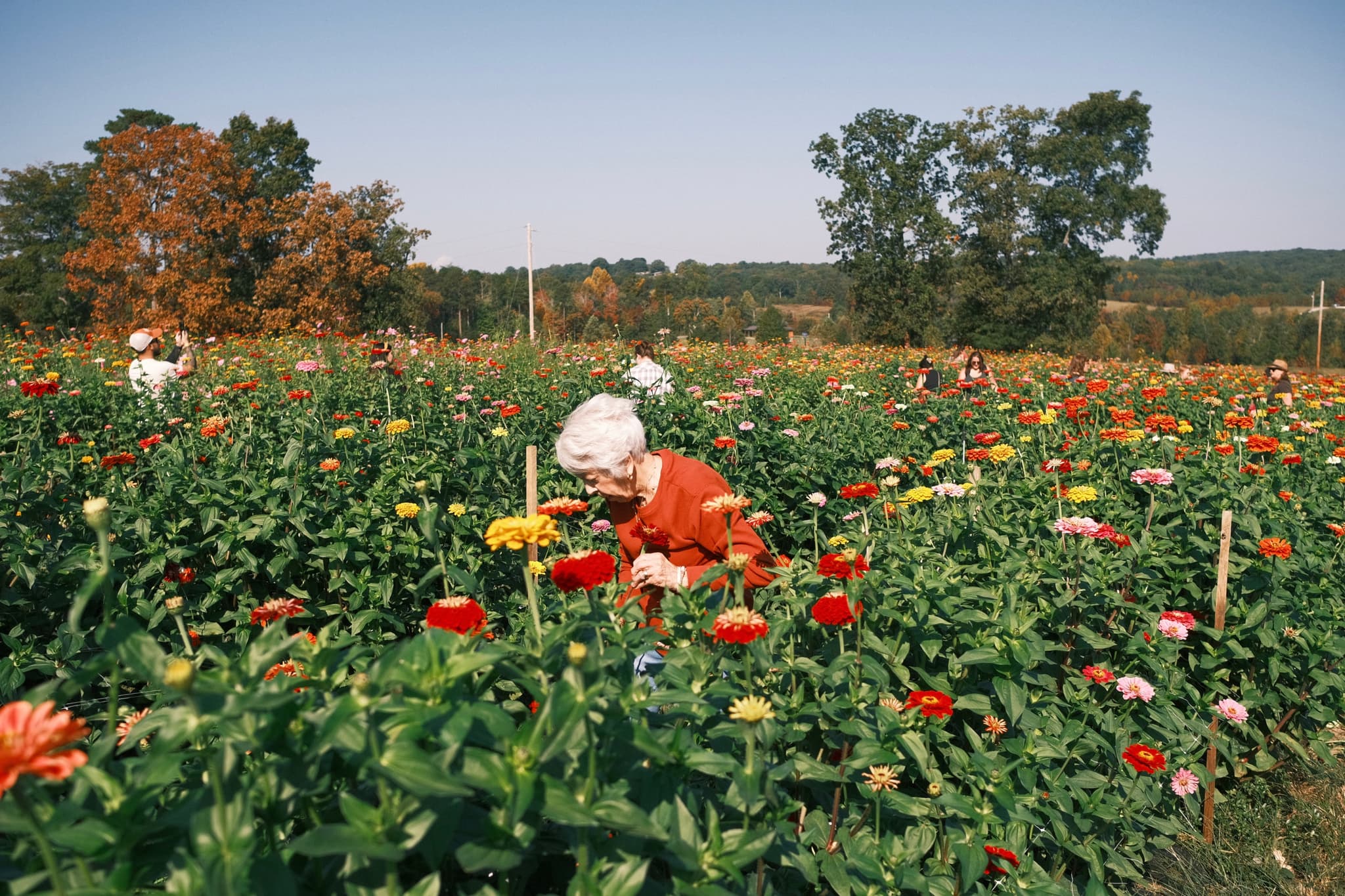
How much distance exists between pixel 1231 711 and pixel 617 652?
2507 millimetres

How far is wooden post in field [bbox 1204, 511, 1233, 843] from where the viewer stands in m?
2.76

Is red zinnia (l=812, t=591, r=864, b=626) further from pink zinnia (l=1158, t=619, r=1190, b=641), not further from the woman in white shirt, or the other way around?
the woman in white shirt

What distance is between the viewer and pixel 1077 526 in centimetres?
284

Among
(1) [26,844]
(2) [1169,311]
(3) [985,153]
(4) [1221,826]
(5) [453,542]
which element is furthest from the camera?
(2) [1169,311]

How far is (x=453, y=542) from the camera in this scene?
135 inches

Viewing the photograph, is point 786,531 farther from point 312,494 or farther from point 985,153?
point 985,153

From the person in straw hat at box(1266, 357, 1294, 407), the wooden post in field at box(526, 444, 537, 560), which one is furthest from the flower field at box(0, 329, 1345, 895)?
the person in straw hat at box(1266, 357, 1294, 407)

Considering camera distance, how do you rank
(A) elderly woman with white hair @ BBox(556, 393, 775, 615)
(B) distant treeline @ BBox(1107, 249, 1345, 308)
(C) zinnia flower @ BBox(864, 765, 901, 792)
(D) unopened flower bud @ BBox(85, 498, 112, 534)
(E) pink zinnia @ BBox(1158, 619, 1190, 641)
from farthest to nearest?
(B) distant treeline @ BBox(1107, 249, 1345, 308) < (A) elderly woman with white hair @ BBox(556, 393, 775, 615) < (E) pink zinnia @ BBox(1158, 619, 1190, 641) < (C) zinnia flower @ BBox(864, 765, 901, 792) < (D) unopened flower bud @ BBox(85, 498, 112, 534)

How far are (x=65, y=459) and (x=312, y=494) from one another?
1292mm

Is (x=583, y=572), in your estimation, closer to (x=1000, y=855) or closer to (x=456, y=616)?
(x=456, y=616)

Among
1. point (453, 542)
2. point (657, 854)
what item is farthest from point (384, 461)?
point (657, 854)

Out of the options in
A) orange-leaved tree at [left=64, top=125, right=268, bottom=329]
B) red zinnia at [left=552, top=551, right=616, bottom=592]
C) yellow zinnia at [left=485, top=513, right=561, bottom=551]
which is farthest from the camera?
orange-leaved tree at [left=64, top=125, right=268, bottom=329]

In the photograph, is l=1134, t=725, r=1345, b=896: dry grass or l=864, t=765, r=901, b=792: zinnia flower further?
l=1134, t=725, r=1345, b=896: dry grass

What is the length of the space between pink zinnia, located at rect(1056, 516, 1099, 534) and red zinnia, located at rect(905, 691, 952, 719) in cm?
115
